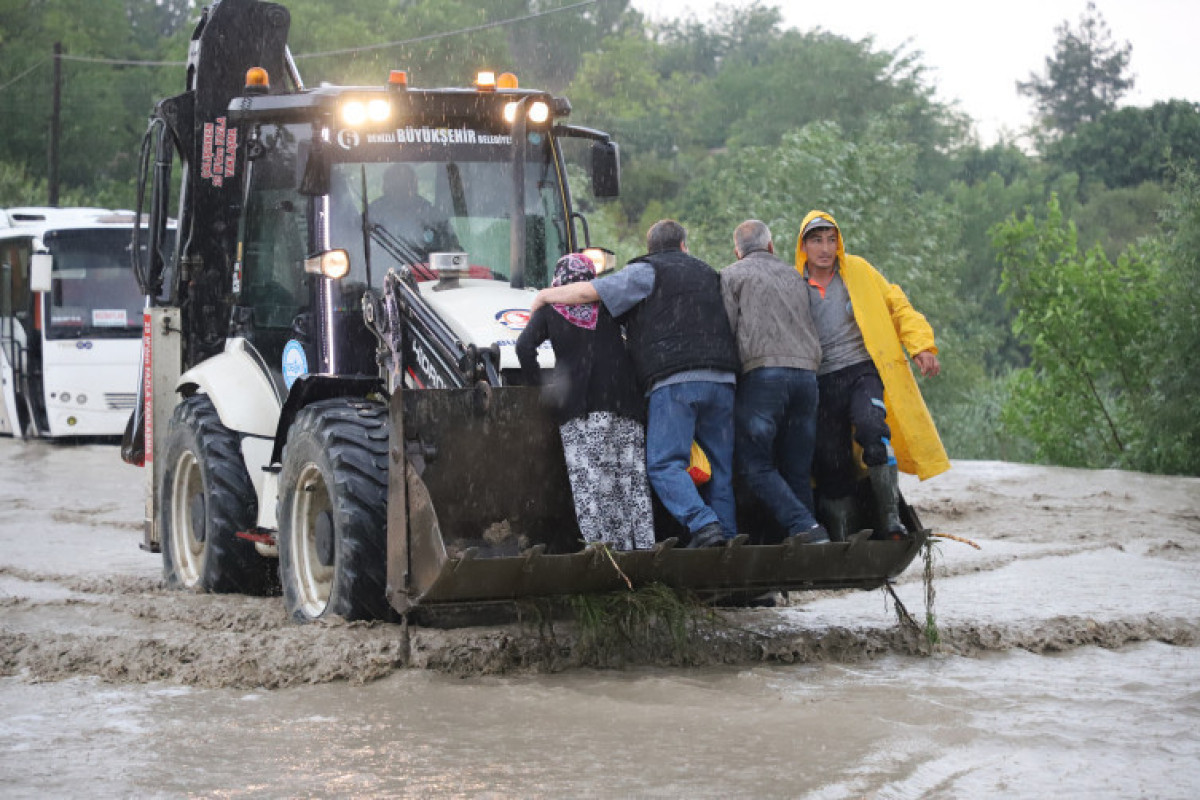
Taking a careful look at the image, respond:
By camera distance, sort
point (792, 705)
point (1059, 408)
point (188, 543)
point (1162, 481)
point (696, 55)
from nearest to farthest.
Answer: point (792, 705), point (188, 543), point (1162, 481), point (1059, 408), point (696, 55)

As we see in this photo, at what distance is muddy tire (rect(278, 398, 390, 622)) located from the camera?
7.65 m

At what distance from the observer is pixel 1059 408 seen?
73.5 feet

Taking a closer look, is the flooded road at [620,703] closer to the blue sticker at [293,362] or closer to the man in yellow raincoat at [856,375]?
the man in yellow raincoat at [856,375]

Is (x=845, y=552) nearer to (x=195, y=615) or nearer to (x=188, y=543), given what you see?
(x=195, y=615)

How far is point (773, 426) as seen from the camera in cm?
781

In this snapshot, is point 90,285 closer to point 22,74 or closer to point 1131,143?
point 22,74

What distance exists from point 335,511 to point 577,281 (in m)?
1.60

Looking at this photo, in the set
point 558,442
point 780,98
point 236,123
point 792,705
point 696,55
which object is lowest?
point 792,705

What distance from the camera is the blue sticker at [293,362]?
927cm

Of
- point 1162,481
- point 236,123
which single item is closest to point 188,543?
point 236,123

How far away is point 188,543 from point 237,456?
1126mm

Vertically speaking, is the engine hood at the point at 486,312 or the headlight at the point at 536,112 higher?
the headlight at the point at 536,112

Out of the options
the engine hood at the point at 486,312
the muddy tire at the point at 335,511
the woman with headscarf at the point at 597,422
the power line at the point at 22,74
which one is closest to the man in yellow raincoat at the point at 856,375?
the woman with headscarf at the point at 597,422

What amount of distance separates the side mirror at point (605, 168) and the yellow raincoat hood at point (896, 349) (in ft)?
6.29
